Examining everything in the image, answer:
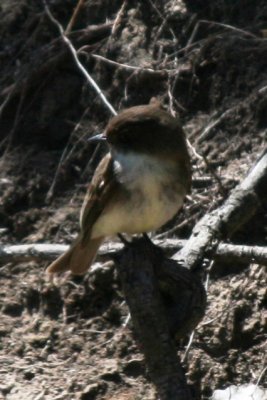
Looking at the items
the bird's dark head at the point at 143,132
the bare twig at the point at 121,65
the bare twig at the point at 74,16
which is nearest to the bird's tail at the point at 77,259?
the bird's dark head at the point at 143,132

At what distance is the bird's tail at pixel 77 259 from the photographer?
4641mm

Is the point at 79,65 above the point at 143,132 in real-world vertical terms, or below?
above

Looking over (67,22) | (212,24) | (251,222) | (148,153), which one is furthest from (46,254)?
(67,22)

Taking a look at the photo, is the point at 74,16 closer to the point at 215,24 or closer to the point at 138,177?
the point at 215,24

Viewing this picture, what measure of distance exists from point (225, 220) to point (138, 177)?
0.40 m

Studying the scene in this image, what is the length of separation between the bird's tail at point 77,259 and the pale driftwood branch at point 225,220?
1.88ft

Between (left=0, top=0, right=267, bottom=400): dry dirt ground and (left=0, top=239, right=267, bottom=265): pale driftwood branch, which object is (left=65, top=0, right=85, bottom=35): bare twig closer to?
(left=0, top=0, right=267, bottom=400): dry dirt ground

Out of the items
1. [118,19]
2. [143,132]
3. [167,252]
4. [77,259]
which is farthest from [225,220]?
[118,19]

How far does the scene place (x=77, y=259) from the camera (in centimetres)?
467

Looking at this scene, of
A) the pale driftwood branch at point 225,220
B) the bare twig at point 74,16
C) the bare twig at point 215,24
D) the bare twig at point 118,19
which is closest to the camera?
the pale driftwood branch at point 225,220

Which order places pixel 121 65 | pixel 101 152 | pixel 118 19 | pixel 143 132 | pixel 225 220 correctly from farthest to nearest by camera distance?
pixel 118 19 → pixel 121 65 → pixel 101 152 → pixel 143 132 → pixel 225 220

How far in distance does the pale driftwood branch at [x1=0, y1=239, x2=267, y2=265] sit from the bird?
0.29ft

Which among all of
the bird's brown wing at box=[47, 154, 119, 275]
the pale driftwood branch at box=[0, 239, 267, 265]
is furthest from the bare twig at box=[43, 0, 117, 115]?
the pale driftwood branch at box=[0, 239, 267, 265]

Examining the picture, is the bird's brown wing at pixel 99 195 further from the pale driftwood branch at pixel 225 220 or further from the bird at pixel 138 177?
the pale driftwood branch at pixel 225 220
